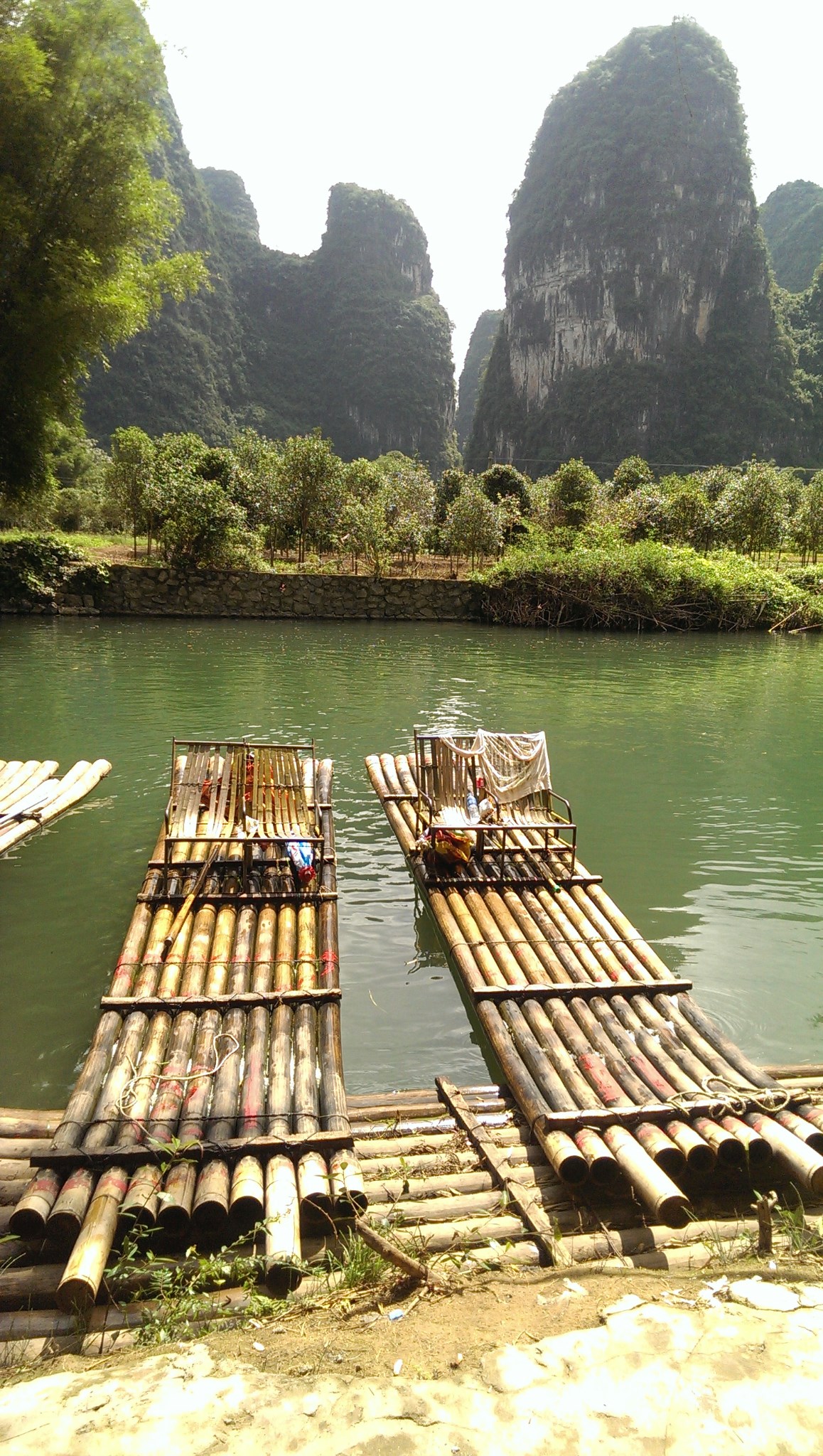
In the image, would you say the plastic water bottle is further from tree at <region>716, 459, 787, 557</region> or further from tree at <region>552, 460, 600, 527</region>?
tree at <region>716, 459, 787, 557</region>

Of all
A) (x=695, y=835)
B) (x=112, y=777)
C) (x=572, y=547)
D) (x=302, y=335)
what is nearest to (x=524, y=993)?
(x=695, y=835)

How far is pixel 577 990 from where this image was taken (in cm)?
467

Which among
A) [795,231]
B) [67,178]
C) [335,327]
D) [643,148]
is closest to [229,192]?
[335,327]

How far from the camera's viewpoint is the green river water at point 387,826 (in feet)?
16.4

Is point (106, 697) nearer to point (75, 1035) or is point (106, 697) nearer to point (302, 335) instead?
point (75, 1035)

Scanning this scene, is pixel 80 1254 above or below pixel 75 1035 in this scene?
above

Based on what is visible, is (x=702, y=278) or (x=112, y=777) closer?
(x=112, y=777)

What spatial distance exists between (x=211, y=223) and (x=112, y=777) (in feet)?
329

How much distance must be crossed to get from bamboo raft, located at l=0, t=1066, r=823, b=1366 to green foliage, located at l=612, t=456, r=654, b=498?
1593 inches

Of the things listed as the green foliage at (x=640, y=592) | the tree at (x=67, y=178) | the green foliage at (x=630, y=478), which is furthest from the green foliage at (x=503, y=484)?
the tree at (x=67, y=178)

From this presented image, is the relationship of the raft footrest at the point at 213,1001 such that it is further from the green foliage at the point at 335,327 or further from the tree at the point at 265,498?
the green foliage at the point at 335,327

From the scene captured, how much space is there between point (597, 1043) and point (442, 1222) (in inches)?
56.2

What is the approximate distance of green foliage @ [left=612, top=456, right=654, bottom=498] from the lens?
4150cm

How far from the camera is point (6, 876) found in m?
6.54
